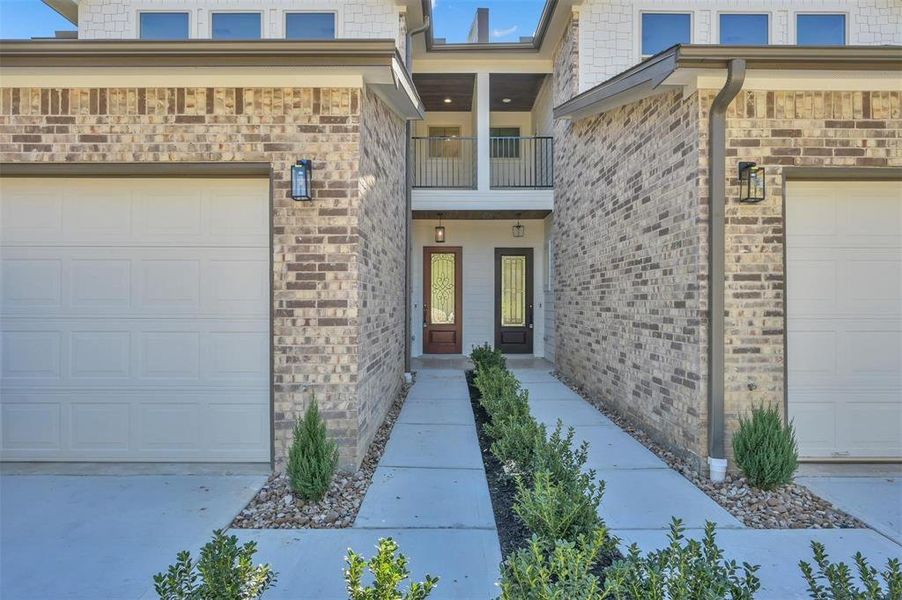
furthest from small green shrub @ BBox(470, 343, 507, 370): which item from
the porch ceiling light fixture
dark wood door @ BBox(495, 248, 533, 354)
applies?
the porch ceiling light fixture

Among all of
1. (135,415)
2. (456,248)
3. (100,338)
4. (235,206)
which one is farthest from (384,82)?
(456,248)

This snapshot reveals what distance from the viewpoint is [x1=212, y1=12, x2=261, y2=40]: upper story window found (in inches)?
278

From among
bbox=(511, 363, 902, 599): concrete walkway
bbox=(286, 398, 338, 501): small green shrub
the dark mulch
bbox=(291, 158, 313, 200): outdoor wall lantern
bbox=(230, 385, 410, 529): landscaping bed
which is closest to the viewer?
bbox=(511, 363, 902, 599): concrete walkway

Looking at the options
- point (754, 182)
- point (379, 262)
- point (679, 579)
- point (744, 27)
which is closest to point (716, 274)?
point (754, 182)

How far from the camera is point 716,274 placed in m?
3.89

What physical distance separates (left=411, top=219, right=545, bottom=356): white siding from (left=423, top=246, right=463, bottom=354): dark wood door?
11 cm

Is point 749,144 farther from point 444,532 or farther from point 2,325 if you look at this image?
point 2,325

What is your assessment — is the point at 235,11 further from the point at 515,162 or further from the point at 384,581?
the point at 384,581

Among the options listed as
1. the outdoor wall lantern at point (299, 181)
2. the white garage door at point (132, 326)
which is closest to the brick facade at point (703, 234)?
the outdoor wall lantern at point (299, 181)

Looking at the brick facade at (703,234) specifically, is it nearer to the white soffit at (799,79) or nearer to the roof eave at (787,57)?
the white soffit at (799,79)

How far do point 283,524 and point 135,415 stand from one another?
1978 millimetres

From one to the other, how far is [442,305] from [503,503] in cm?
714

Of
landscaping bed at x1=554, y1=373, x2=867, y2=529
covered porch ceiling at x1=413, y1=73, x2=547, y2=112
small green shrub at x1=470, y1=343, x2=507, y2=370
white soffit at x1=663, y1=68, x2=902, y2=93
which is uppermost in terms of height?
covered porch ceiling at x1=413, y1=73, x2=547, y2=112

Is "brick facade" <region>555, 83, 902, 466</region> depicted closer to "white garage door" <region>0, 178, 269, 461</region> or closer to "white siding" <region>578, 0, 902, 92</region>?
"white siding" <region>578, 0, 902, 92</region>
